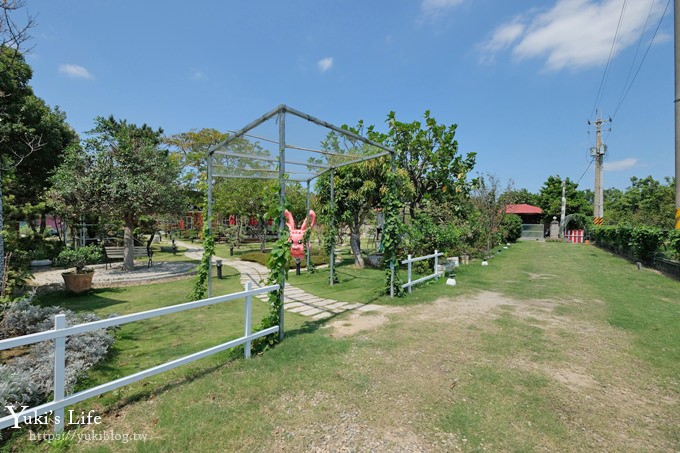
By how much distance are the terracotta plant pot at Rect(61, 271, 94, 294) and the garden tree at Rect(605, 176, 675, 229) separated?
29008mm

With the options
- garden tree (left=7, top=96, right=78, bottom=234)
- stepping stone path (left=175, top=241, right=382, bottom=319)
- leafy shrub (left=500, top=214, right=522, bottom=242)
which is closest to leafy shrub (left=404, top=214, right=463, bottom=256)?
stepping stone path (left=175, top=241, right=382, bottom=319)

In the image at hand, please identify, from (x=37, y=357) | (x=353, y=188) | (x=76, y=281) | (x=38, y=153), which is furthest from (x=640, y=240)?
(x=38, y=153)

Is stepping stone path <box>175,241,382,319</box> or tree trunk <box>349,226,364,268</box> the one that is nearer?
stepping stone path <box>175,241,382,319</box>

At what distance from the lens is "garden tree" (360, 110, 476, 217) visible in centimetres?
1269

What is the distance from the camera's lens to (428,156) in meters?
12.7

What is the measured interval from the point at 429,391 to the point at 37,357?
4.30 metres

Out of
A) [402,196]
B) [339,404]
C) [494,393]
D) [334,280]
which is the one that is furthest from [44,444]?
[402,196]

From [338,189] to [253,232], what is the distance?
55.8ft

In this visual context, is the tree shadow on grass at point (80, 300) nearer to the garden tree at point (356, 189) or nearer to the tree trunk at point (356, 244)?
the garden tree at point (356, 189)

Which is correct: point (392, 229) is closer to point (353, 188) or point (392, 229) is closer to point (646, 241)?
point (353, 188)

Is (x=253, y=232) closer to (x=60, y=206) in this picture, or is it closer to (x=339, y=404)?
(x=60, y=206)

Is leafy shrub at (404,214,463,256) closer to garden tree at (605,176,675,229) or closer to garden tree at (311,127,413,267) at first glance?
garden tree at (311,127,413,267)

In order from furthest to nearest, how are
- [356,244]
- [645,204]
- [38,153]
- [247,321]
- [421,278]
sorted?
[645,204], [38,153], [356,244], [421,278], [247,321]

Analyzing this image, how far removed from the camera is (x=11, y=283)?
15.8ft
